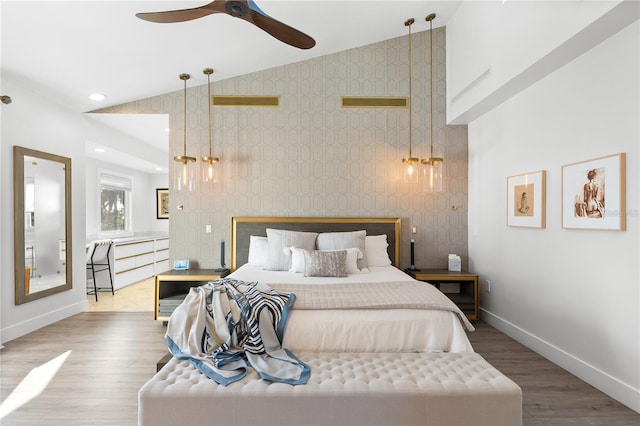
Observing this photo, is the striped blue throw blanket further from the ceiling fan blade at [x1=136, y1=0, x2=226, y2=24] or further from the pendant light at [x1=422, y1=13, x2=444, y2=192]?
the pendant light at [x1=422, y1=13, x2=444, y2=192]

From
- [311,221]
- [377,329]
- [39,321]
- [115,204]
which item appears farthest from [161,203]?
[377,329]

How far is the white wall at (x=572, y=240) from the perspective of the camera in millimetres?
2246

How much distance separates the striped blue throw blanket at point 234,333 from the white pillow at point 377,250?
167 cm

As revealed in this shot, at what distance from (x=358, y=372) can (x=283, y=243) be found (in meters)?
2.13

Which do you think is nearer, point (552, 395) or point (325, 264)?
point (552, 395)

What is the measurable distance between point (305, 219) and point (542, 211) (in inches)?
96.4

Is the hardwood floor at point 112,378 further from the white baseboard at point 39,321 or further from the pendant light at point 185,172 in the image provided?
the pendant light at point 185,172

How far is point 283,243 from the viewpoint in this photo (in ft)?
12.6

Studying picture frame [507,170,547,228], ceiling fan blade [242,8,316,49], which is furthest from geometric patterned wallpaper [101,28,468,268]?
ceiling fan blade [242,8,316,49]

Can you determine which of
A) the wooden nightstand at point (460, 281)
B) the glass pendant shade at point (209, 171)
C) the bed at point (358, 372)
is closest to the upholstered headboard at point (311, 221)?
the wooden nightstand at point (460, 281)

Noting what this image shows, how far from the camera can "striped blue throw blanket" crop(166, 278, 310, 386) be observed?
6.26 feet

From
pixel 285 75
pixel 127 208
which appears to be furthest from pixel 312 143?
pixel 127 208

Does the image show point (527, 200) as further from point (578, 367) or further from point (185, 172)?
point (185, 172)

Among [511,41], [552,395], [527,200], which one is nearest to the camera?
[552,395]
